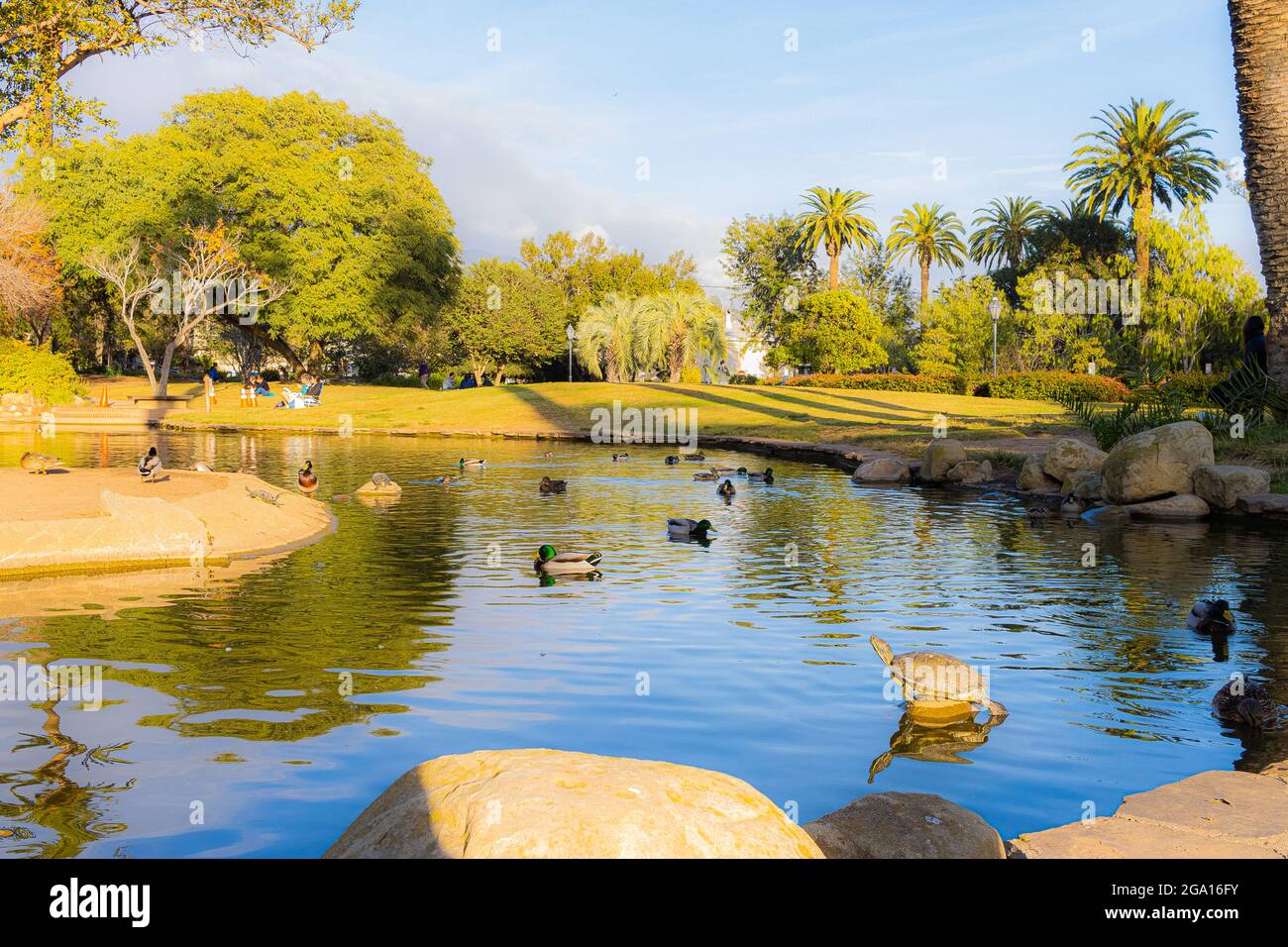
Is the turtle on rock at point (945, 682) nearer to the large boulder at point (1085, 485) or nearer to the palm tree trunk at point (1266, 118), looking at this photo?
the large boulder at point (1085, 485)

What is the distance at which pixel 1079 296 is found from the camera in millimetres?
70375

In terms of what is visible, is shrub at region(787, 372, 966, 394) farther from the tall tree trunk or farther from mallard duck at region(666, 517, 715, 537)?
mallard duck at region(666, 517, 715, 537)

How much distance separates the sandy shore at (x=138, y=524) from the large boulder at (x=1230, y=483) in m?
14.9

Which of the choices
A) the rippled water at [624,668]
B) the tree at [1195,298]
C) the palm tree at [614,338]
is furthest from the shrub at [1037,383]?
the rippled water at [624,668]

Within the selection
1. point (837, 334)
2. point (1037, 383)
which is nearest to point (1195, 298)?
point (1037, 383)

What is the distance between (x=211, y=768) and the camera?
261 inches

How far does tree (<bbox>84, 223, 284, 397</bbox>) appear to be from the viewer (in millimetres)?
52031

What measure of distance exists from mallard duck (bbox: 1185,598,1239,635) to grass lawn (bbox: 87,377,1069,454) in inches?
792

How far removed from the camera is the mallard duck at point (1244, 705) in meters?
7.72

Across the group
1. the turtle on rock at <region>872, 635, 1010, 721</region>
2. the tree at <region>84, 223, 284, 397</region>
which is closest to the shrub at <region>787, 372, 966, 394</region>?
the tree at <region>84, 223, 284, 397</region>

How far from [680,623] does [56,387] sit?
1810 inches
